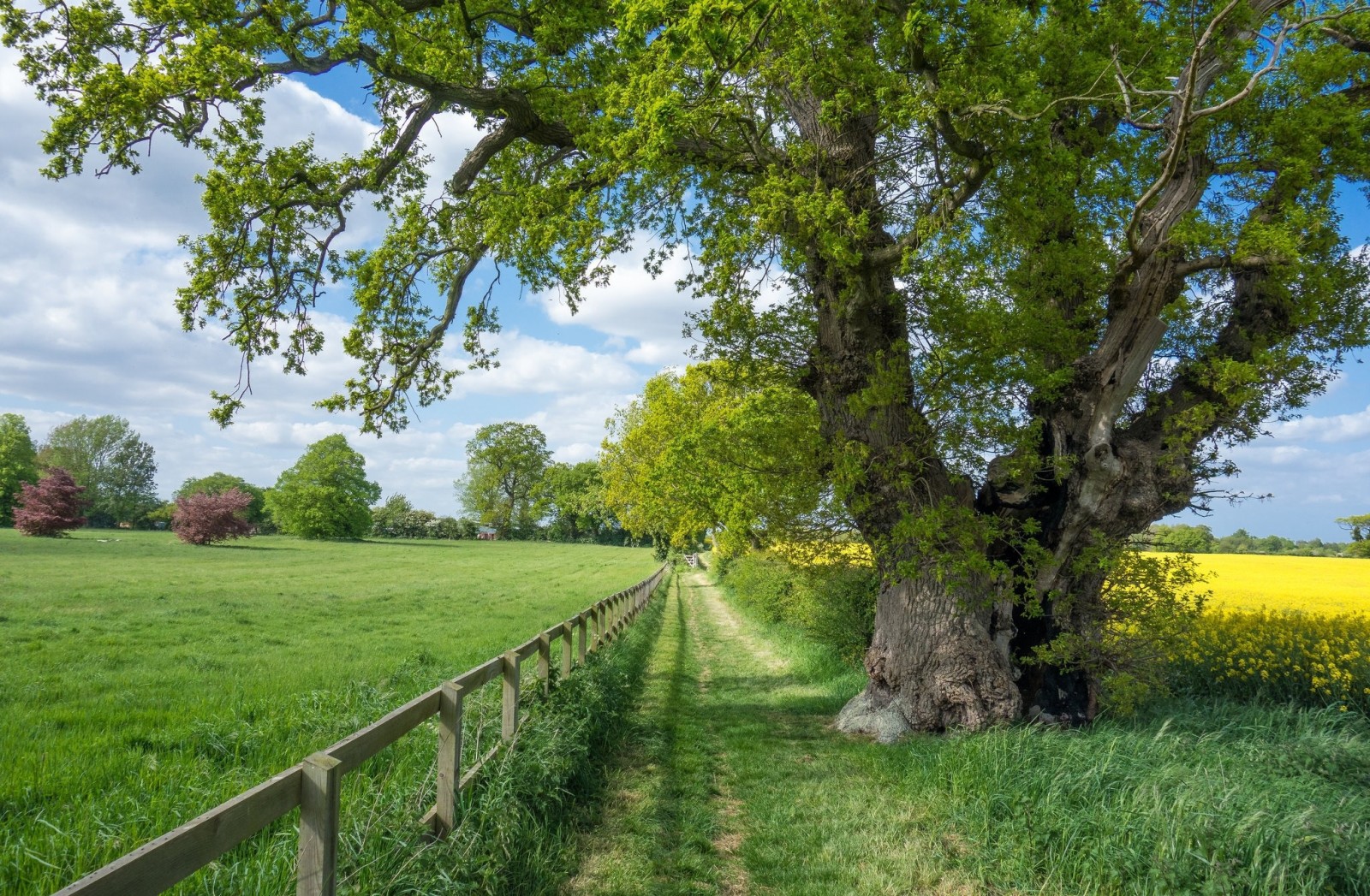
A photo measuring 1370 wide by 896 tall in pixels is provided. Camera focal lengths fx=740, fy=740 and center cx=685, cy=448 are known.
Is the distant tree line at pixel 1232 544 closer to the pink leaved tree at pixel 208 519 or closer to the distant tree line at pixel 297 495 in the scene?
the distant tree line at pixel 297 495

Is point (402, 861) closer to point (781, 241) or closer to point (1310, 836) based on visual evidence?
point (1310, 836)

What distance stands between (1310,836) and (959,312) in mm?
5741

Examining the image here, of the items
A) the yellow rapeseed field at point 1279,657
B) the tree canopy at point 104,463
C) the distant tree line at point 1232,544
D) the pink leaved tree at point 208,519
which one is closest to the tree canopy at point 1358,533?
the distant tree line at point 1232,544

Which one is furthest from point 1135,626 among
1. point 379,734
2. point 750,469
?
point 379,734

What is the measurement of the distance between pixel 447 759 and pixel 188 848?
2.45 meters

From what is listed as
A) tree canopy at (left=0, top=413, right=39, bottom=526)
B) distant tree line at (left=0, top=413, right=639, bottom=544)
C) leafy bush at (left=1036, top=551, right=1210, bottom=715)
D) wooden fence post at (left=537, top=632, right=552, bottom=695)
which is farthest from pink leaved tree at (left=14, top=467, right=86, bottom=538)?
leafy bush at (left=1036, top=551, right=1210, bottom=715)

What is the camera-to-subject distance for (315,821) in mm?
2982

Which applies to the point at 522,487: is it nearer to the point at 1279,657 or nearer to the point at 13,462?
the point at 13,462

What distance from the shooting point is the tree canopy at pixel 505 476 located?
8556cm

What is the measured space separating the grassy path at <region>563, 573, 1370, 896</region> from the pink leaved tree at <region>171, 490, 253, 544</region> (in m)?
57.1

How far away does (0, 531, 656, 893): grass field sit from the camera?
460cm

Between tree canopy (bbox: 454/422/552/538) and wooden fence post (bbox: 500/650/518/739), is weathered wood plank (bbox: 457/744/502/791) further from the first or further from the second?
tree canopy (bbox: 454/422/552/538)

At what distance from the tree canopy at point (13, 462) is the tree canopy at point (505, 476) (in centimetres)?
3899

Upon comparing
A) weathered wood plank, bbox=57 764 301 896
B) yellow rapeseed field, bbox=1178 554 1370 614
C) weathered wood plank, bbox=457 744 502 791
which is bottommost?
weathered wood plank, bbox=457 744 502 791
